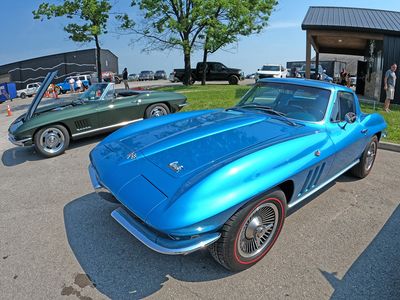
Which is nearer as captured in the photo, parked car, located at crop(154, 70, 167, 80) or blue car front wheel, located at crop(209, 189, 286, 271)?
blue car front wheel, located at crop(209, 189, 286, 271)

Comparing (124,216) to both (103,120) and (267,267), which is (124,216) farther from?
(103,120)

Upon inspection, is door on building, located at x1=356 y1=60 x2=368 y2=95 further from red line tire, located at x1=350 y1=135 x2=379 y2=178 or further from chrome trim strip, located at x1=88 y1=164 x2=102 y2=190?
chrome trim strip, located at x1=88 y1=164 x2=102 y2=190

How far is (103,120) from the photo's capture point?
648 centimetres

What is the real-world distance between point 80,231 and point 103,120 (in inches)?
146

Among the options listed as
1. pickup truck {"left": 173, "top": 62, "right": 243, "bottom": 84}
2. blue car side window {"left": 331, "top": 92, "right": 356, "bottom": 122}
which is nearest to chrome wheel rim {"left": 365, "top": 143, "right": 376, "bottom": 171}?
blue car side window {"left": 331, "top": 92, "right": 356, "bottom": 122}

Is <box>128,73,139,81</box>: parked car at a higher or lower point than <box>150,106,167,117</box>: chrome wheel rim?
higher

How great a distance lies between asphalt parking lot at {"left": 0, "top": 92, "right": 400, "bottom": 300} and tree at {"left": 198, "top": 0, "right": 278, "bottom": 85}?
1701 centimetres

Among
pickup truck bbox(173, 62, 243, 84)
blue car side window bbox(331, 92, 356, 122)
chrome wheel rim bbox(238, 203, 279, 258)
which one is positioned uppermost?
pickup truck bbox(173, 62, 243, 84)

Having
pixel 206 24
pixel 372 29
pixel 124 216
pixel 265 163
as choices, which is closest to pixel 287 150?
pixel 265 163

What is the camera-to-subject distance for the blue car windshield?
353 cm

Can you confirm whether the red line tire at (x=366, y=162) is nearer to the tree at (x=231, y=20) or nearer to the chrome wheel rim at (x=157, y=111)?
the chrome wheel rim at (x=157, y=111)

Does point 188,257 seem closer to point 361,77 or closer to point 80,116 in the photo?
point 80,116

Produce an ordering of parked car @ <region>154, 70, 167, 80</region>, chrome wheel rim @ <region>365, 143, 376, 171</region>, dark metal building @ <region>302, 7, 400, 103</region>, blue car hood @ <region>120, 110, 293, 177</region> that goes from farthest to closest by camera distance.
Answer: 1. parked car @ <region>154, 70, 167, 80</region>
2. dark metal building @ <region>302, 7, 400, 103</region>
3. chrome wheel rim @ <region>365, 143, 376, 171</region>
4. blue car hood @ <region>120, 110, 293, 177</region>

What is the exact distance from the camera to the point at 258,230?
259 cm
